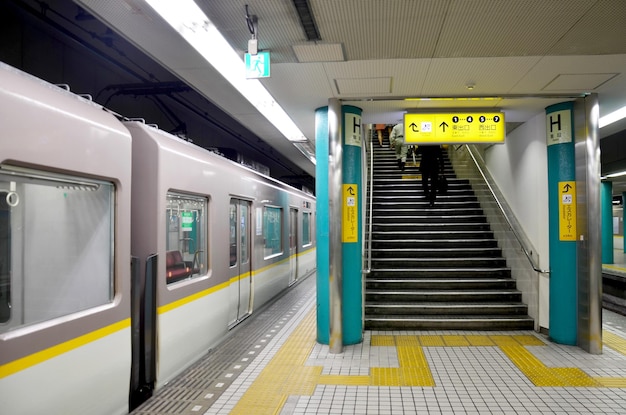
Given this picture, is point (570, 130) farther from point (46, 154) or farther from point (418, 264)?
point (46, 154)

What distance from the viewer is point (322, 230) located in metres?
5.24

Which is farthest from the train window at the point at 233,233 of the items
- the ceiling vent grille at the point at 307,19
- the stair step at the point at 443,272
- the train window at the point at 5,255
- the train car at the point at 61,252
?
the train window at the point at 5,255

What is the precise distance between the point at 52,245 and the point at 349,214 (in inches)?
130

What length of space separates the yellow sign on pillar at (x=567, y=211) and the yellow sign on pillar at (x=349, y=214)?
2.52m

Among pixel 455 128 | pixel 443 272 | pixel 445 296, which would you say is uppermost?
pixel 455 128

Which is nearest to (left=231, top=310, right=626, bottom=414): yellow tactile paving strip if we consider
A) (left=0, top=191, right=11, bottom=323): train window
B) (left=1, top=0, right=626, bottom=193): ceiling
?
(left=0, top=191, right=11, bottom=323): train window

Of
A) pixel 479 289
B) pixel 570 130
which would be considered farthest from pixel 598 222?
pixel 479 289

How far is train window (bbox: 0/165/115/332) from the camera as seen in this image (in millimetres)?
2324

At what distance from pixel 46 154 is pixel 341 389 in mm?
3021

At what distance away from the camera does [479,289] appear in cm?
661

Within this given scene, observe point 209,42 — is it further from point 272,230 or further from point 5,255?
point 272,230

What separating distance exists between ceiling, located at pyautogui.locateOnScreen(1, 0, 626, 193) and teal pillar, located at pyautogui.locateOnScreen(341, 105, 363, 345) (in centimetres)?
39

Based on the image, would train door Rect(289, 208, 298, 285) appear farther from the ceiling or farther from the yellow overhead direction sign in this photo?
the yellow overhead direction sign

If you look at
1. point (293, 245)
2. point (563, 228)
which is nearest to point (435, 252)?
point (563, 228)
